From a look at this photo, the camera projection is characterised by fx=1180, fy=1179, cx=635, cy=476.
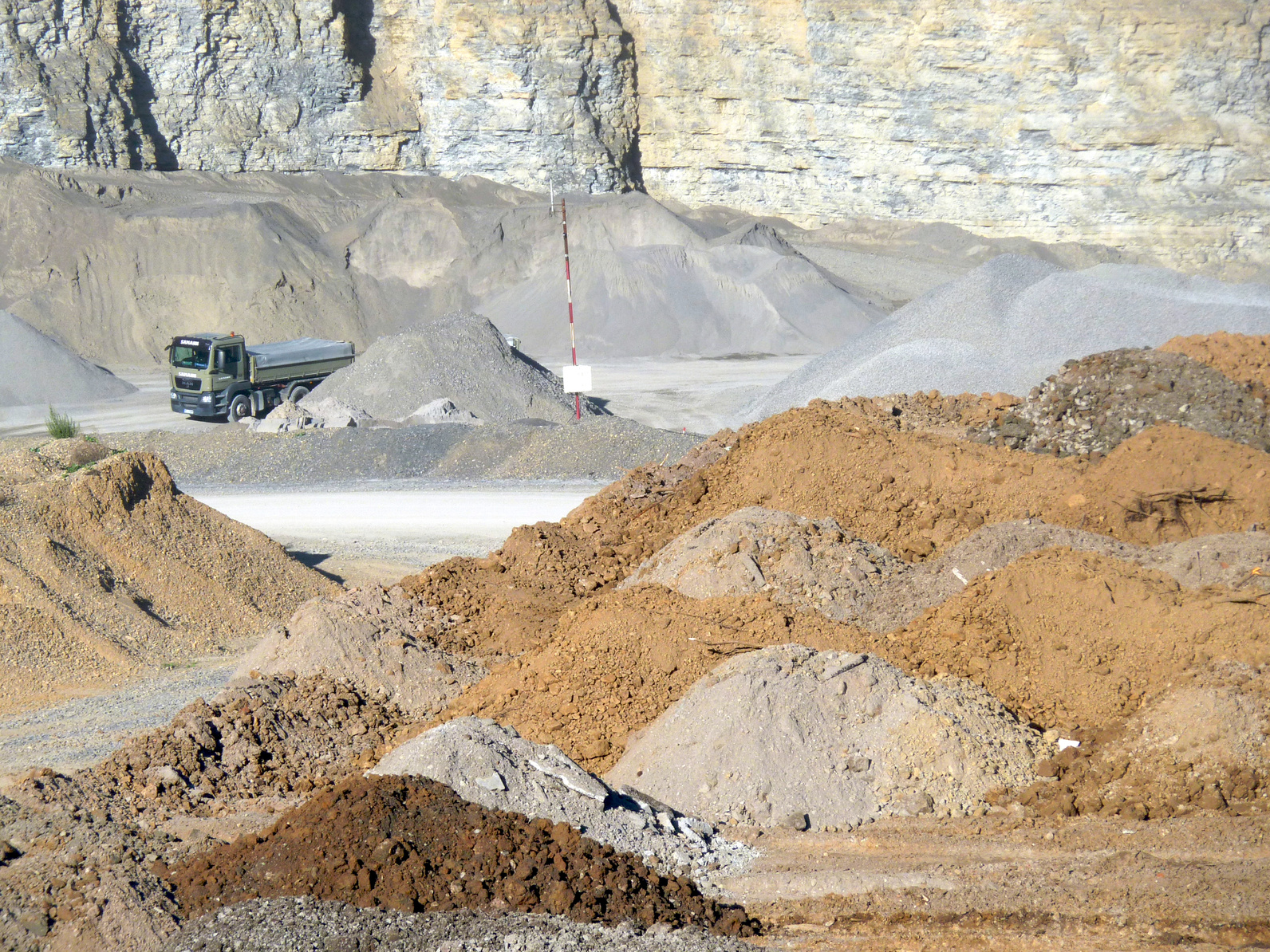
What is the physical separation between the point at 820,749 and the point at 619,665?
1.90 m

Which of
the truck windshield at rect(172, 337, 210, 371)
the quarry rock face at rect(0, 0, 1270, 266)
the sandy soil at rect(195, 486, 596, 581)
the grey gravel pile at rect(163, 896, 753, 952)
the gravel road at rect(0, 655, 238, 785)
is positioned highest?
the quarry rock face at rect(0, 0, 1270, 266)

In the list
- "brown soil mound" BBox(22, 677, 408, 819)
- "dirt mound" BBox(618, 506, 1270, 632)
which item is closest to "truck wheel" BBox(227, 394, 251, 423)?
"dirt mound" BBox(618, 506, 1270, 632)

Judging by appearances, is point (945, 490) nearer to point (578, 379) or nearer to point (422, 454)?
point (578, 379)

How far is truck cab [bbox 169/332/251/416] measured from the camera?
2527 centimetres

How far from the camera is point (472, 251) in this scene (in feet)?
154

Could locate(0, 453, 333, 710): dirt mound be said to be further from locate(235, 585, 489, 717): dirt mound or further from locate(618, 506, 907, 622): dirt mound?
locate(618, 506, 907, 622): dirt mound

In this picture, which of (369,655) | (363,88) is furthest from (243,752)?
(363,88)

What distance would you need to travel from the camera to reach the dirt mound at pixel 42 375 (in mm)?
31938

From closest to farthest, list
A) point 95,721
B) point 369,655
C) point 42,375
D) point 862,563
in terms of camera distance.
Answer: point 95,721, point 369,655, point 862,563, point 42,375

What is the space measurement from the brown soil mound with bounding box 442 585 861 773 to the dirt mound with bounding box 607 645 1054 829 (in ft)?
1.62

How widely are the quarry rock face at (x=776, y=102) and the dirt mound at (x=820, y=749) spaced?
158 feet

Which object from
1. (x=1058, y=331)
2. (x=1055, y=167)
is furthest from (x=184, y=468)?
(x=1055, y=167)

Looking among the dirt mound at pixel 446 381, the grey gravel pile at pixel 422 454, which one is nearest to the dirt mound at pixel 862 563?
the grey gravel pile at pixel 422 454

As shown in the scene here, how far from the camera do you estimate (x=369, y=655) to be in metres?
10.3
